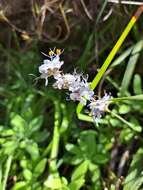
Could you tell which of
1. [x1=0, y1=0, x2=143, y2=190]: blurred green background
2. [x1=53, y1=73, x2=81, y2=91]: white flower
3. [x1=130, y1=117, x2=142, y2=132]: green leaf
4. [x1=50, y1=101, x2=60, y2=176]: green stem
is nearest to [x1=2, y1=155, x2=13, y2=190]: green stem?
[x1=0, y1=0, x2=143, y2=190]: blurred green background

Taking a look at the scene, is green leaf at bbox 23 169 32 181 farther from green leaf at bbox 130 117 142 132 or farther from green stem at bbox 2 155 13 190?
green leaf at bbox 130 117 142 132

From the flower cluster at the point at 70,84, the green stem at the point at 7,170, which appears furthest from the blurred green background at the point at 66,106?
the flower cluster at the point at 70,84

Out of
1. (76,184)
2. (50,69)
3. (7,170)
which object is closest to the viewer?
(50,69)

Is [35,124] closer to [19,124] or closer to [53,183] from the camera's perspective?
[19,124]

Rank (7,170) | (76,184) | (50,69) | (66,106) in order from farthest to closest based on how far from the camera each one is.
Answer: (66,106)
(7,170)
(76,184)
(50,69)

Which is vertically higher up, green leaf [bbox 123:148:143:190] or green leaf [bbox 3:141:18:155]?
green leaf [bbox 3:141:18:155]

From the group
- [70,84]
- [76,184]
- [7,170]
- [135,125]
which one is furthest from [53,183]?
[70,84]

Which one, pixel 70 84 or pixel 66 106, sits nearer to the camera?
pixel 70 84
